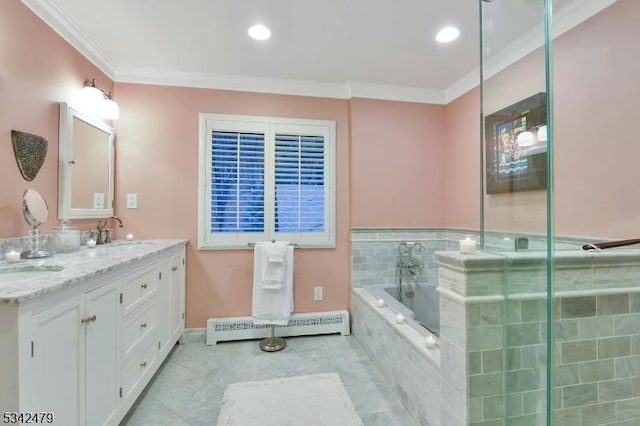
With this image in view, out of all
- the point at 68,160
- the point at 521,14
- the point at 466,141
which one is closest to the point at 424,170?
the point at 466,141

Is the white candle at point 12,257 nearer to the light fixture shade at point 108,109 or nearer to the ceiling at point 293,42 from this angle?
the light fixture shade at point 108,109

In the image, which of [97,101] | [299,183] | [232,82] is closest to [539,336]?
[299,183]

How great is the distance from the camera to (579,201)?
175cm

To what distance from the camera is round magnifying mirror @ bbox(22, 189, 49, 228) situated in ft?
5.29

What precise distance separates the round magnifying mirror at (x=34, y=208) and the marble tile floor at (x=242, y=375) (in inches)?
48.6

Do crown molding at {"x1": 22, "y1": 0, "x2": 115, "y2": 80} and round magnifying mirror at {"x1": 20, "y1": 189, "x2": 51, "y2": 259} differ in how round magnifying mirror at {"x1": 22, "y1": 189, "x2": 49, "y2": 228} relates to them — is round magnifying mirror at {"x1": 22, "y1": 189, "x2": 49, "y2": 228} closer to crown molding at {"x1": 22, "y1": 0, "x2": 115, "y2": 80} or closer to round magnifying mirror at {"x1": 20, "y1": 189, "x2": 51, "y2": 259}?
round magnifying mirror at {"x1": 20, "y1": 189, "x2": 51, "y2": 259}

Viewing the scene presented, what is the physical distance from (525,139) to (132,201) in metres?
2.91

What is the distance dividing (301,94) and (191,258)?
1883 millimetres

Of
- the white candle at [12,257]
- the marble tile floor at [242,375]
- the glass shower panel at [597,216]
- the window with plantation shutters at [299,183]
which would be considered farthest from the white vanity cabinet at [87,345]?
the glass shower panel at [597,216]

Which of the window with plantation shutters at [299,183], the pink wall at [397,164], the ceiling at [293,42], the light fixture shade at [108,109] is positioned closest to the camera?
the ceiling at [293,42]

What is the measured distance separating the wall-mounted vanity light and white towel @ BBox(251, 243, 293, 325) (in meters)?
1.57

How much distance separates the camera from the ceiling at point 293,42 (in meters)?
1.79

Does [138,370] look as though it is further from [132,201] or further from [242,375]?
[132,201]

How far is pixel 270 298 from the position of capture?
8.25ft
